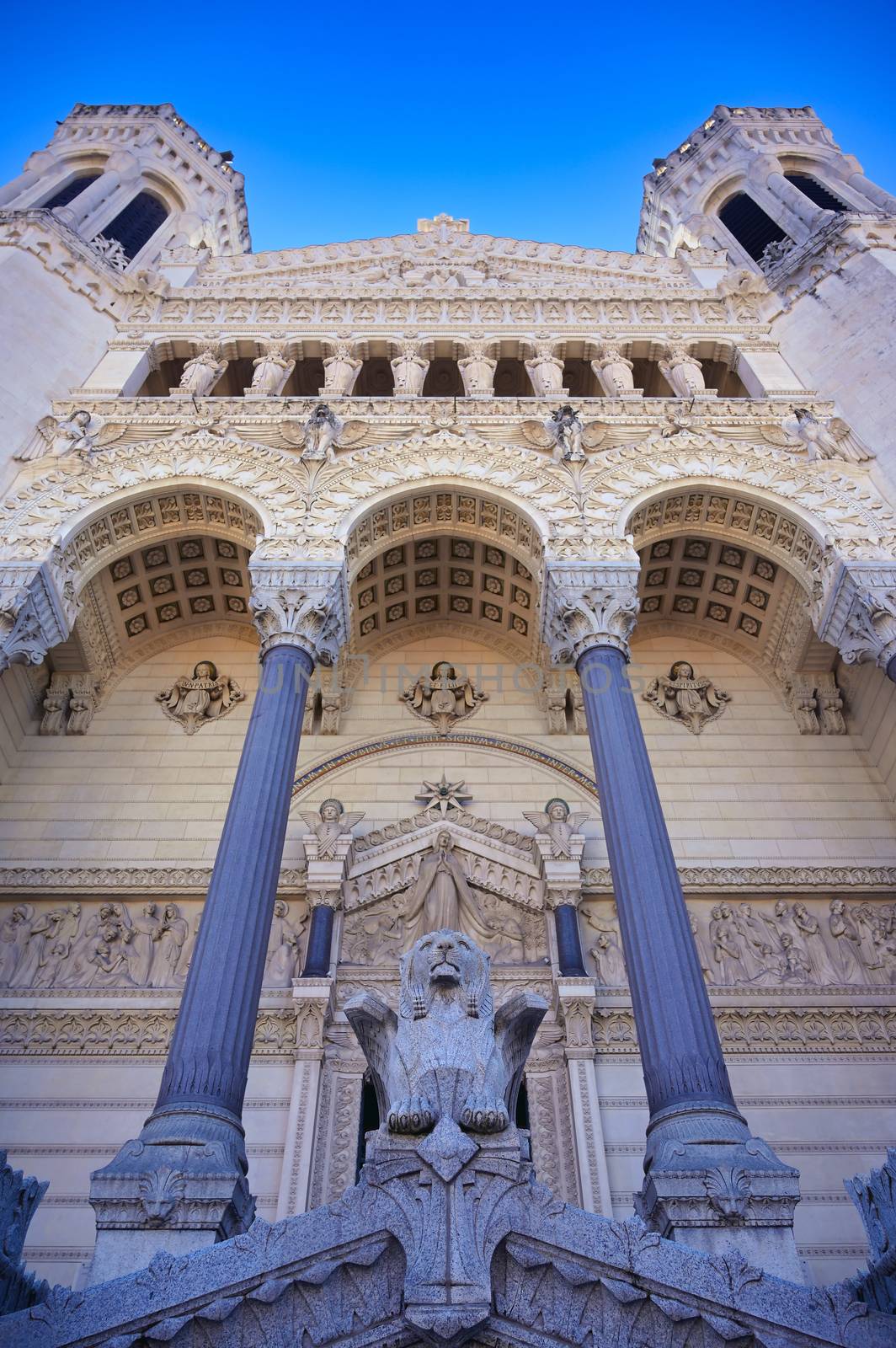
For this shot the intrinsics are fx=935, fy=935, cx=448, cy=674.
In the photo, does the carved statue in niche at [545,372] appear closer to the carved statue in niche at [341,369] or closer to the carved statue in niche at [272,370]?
the carved statue in niche at [341,369]

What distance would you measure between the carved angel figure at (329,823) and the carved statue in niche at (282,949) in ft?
2.89

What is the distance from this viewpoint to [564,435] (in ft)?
44.7

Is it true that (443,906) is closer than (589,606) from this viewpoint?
No

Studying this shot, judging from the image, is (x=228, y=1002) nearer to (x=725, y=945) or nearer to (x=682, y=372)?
(x=725, y=945)

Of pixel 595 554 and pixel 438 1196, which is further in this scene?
pixel 595 554

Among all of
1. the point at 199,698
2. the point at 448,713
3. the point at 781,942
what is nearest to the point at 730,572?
the point at 448,713

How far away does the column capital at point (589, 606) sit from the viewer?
11195 millimetres

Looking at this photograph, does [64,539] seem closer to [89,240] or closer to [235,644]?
[235,644]

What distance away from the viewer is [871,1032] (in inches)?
428

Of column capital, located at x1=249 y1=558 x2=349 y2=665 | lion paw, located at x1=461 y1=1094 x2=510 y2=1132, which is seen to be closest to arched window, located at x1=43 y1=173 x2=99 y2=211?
column capital, located at x1=249 y1=558 x2=349 y2=665

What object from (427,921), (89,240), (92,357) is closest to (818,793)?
(427,921)

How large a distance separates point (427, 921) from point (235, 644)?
600cm

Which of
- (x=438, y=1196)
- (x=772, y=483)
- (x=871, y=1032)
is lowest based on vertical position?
(x=438, y=1196)

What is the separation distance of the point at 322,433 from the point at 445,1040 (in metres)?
10.7
